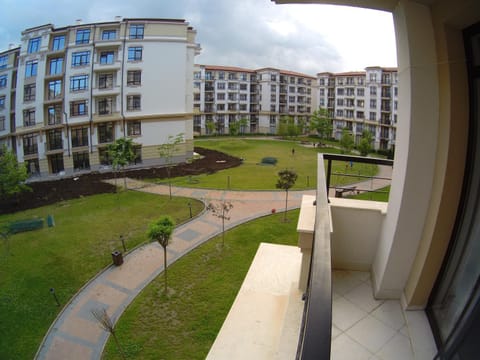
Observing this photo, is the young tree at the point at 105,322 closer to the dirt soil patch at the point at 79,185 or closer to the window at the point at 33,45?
the dirt soil patch at the point at 79,185

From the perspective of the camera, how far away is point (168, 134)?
15180 millimetres

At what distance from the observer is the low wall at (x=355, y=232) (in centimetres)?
229

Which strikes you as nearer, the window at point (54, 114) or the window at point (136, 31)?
the window at point (54, 114)

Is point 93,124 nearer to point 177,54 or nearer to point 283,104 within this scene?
point 177,54

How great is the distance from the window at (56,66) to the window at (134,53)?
11.4 feet

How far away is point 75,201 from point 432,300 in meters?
10.6

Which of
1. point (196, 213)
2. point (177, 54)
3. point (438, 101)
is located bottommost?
point (196, 213)

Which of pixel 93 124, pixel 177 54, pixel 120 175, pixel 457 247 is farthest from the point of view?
pixel 177 54

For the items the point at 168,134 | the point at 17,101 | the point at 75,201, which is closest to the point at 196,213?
the point at 75,201

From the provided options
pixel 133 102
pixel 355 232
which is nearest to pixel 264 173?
pixel 133 102

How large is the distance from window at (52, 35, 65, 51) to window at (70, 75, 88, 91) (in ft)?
3.41

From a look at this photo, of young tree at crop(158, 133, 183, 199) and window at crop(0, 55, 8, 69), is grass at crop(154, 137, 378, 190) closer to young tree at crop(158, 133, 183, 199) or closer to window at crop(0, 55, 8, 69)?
young tree at crop(158, 133, 183, 199)

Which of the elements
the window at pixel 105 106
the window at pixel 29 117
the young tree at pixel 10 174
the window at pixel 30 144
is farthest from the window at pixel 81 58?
the young tree at pixel 10 174

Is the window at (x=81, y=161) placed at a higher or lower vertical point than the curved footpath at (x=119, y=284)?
higher
